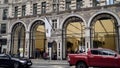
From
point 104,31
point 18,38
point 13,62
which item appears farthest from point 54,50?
point 13,62

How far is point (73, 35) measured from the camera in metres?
41.8

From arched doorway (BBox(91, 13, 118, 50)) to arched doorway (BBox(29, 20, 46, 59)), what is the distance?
9.62 meters

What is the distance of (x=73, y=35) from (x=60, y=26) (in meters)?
2.56

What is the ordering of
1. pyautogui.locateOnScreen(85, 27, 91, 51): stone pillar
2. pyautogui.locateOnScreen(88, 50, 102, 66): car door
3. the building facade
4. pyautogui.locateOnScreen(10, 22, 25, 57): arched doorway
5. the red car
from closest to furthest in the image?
the red car
pyautogui.locateOnScreen(88, 50, 102, 66): car door
the building facade
pyautogui.locateOnScreen(85, 27, 91, 51): stone pillar
pyautogui.locateOnScreen(10, 22, 25, 57): arched doorway

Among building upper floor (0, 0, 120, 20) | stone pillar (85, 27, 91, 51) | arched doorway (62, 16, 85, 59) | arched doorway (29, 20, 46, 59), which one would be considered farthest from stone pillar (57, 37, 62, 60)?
building upper floor (0, 0, 120, 20)

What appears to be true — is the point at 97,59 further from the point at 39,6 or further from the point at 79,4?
the point at 39,6

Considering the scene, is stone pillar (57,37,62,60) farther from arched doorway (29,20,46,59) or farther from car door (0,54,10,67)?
car door (0,54,10,67)

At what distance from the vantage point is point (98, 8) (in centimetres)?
3847

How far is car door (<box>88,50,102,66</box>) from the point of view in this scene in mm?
22641

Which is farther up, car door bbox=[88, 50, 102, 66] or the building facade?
the building facade

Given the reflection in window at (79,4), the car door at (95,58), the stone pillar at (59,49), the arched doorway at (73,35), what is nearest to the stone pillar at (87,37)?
the arched doorway at (73,35)

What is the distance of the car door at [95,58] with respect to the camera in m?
22.6

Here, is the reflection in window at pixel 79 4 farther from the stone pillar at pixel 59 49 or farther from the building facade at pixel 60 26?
the stone pillar at pixel 59 49

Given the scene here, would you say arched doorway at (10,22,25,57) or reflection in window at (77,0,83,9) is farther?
arched doorway at (10,22,25,57)
